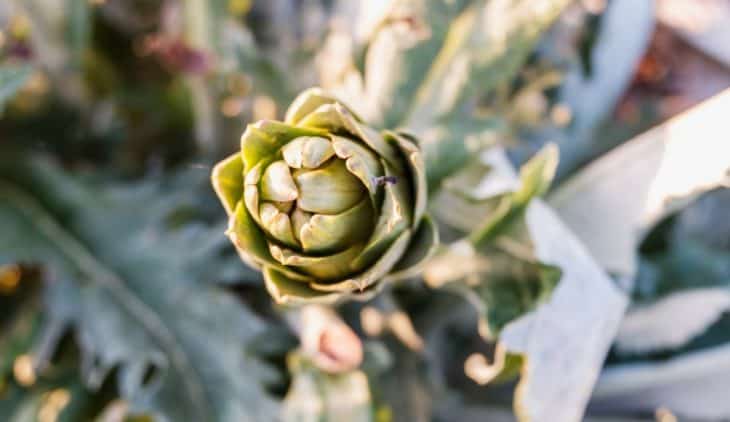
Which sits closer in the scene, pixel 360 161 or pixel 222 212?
pixel 360 161

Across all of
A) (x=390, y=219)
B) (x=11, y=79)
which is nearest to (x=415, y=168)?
(x=390, y=219)

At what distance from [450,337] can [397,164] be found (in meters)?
0.15

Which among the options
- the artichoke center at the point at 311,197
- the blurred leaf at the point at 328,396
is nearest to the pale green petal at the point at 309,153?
the artichoke center at the point at 311,197

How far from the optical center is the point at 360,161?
0.59 feet

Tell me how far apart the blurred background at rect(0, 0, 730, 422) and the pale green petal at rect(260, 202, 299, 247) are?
6 centimetres

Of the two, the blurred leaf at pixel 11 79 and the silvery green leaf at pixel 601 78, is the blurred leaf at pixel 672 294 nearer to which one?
the silvery green leaf at pixel 601 78

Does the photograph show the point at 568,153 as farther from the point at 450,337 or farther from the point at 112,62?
the point at 112,62

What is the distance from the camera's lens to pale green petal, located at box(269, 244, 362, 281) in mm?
183

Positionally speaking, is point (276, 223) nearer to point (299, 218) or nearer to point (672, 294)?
point (299, 218)

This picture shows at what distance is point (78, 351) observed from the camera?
325 millimetres

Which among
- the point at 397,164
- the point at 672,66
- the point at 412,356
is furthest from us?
the point at 672,66

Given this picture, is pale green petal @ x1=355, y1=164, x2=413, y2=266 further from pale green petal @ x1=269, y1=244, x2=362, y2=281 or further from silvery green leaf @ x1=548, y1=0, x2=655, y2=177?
silvery green leaf @ x1=548, y1=0, x2=655, y2=177

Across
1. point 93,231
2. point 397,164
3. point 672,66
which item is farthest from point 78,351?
point 672,66

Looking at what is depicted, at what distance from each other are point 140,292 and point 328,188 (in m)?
0.14
